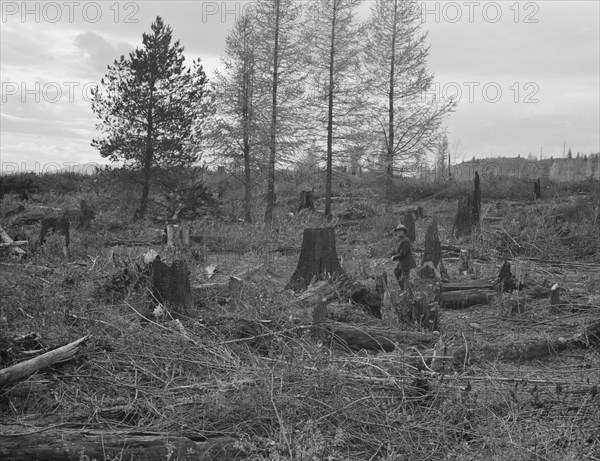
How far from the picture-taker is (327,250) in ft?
29.4

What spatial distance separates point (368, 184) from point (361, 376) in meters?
27.3

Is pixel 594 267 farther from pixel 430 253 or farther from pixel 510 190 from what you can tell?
pixel 510 190

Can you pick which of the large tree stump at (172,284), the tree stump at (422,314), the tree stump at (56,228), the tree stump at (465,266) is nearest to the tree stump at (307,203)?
the tree stump at (56,228)

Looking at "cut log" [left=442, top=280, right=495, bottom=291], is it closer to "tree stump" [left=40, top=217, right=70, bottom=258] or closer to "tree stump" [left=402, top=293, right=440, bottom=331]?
"tree stump" [left=402, top=293, right=440, bottom=331]

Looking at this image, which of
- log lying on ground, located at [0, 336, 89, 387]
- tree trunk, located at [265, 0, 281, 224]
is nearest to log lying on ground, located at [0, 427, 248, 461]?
log lying on ground, located at [0, 336, 89, 387]

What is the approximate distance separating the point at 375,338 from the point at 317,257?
121 inches

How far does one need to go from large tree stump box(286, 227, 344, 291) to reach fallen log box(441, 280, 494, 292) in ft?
4.89

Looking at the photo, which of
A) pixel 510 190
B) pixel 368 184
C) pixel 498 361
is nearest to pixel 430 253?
pixel 498 361

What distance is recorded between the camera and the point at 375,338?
19.5 feet

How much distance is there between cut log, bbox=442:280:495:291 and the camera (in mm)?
8562

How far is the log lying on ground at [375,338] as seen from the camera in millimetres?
5902

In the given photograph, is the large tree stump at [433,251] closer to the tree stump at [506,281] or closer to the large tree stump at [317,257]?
the tree stump at [506,281]

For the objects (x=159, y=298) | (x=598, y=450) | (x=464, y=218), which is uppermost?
(x=464, y=218)

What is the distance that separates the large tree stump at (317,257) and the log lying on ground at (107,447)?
5004 mm
